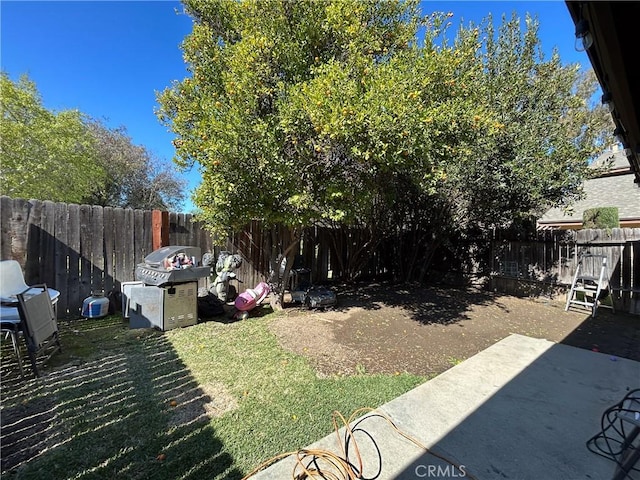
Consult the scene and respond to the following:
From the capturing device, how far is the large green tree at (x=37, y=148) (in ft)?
34.0

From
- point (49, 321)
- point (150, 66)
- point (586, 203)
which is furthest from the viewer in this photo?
point (586, 203)

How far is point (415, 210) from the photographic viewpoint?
28.0 feet

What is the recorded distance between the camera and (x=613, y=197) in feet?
41.1

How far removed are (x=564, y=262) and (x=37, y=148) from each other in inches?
674

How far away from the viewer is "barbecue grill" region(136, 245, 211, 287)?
429 cm

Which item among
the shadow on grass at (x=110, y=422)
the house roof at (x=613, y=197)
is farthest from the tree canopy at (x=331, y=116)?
the house roof at (x=613, y=197)

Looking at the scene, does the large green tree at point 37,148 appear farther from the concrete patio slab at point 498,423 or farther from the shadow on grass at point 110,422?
the concrete patio slab at point 498,423

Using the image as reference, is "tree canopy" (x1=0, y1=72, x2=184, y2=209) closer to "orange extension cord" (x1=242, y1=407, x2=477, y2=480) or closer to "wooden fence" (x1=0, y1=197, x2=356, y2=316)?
"wooden fence" (x1=0, y1=197, x2=356, y2=316)

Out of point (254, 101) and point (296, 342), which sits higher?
point (254, 101)

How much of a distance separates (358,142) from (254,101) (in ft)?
5.20

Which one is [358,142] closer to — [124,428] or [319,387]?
[319,387]

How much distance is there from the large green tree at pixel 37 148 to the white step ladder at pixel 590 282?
1660cm

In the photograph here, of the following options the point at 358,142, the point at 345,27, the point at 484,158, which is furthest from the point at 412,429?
the point at 484,158

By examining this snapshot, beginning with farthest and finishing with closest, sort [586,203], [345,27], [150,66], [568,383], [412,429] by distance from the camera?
[586,203] < [150,66] < [345,27] < [568,383] < [412,429]
